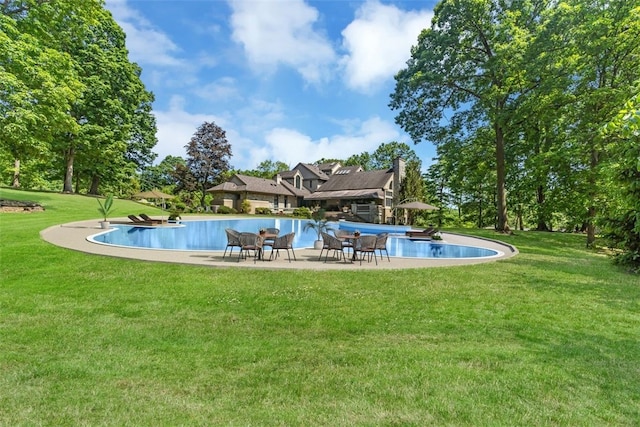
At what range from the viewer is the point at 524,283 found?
25.9ft

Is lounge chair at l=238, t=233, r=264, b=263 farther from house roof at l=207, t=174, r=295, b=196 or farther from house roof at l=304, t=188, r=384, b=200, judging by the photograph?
house roof at l=207, t=174, r=295, b=196

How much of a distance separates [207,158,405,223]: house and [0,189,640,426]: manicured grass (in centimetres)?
3056

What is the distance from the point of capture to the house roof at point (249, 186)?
135 feet

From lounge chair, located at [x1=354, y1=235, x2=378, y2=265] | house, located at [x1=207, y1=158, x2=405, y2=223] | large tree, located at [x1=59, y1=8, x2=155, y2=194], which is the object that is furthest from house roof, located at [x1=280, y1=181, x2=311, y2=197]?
lounge chair, located at [x1=354, y1=235, x2=378, y2=265]

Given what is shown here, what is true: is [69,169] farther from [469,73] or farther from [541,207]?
[541,207]

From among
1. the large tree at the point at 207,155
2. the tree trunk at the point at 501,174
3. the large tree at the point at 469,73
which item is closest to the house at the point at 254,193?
the large tree at the point at 207,155

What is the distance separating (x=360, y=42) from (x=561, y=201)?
16524 millimetres

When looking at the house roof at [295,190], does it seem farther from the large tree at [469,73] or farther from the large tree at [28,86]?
the large tree at [28,86]

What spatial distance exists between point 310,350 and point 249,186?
38856 millimetres

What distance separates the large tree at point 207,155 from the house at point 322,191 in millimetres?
2317

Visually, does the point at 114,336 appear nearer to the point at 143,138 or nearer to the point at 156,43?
the point at 156,43

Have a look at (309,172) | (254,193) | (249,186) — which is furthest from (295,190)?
(249,186)

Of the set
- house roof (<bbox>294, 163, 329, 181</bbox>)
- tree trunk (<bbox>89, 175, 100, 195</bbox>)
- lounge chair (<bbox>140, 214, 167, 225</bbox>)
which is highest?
house roof (<bbox>294, 163, 329, 181</bbox>)

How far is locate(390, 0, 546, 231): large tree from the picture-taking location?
2016 cm
